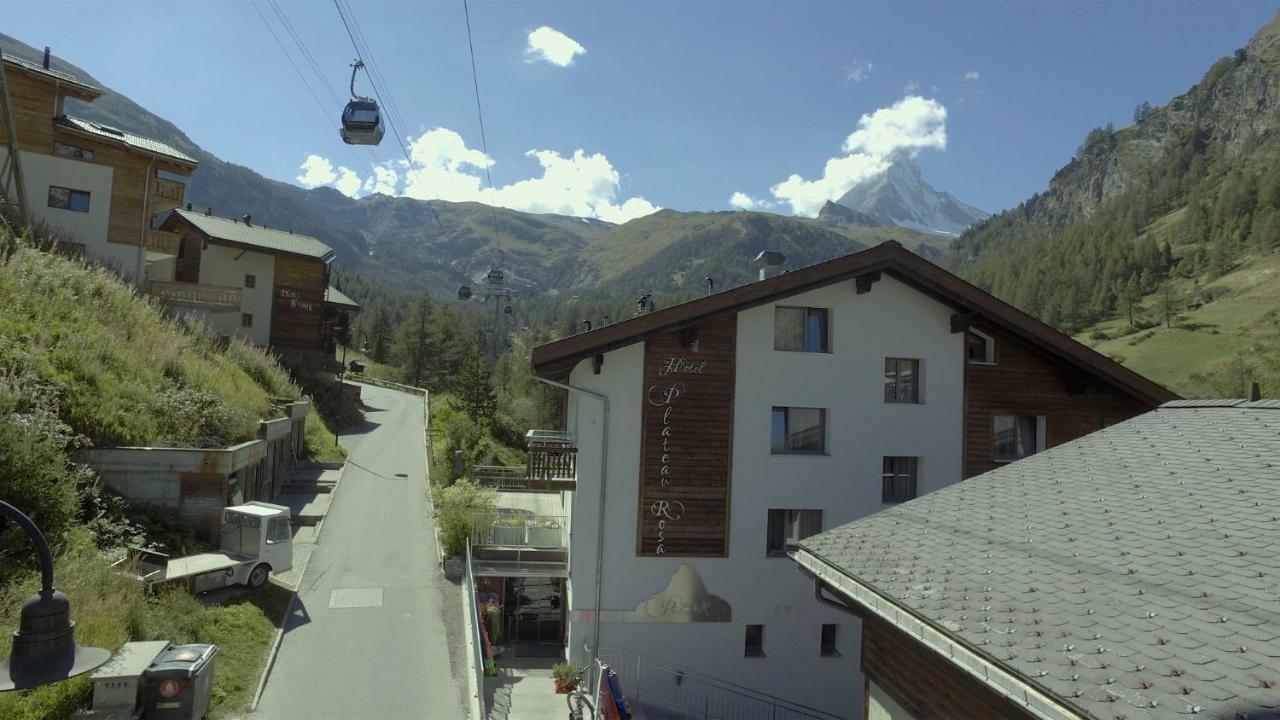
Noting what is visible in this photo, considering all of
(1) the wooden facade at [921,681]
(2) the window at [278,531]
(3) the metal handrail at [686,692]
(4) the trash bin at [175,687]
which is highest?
(1) the wooden facade at [921,681]

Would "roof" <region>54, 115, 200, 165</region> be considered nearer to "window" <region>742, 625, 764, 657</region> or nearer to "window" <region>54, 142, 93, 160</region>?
"window" <region>54, 142, 93, 160</region>

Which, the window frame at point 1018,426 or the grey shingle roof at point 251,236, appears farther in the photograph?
the grey shingle roof at point 251,236

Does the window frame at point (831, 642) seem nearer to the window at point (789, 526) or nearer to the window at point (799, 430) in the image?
the window at point (789, 526)

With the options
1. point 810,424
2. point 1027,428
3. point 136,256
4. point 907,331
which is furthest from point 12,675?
point 136,256

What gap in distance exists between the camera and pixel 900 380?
59.7 ft

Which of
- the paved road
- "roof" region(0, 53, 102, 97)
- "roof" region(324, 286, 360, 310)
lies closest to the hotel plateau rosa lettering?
the paved road

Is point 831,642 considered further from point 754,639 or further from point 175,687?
point 175,687

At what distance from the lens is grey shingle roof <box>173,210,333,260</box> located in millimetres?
39750

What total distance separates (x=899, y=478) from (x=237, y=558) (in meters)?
14.9

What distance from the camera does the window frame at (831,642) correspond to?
55.1 feet

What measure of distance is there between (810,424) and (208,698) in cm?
1301

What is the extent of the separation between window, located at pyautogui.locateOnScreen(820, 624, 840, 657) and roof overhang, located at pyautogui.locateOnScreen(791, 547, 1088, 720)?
32.0ft

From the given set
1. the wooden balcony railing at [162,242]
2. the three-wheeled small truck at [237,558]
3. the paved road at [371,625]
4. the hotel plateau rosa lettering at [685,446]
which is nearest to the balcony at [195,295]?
the wooden balcony railing at [162,242]

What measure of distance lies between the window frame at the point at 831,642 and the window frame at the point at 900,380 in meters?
5.51
